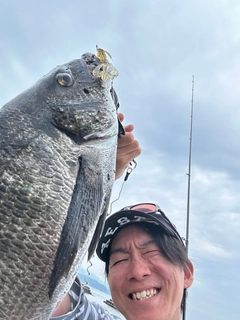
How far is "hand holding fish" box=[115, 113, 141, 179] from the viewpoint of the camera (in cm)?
269

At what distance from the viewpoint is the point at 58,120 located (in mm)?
2195

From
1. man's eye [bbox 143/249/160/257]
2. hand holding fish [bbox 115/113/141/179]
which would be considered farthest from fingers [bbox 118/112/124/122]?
man's eye [bbox 143/249/160/257]

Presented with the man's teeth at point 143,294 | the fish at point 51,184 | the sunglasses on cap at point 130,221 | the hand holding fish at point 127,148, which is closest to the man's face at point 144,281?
the man's teeth at point 143,294

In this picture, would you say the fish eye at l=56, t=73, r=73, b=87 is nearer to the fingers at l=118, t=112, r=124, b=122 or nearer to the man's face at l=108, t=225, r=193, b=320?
the fingers at l=118, t=112, r=124, b=122

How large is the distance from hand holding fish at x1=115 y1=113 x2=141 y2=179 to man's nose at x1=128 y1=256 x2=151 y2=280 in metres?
0.85

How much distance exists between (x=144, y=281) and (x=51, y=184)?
4.98 ft

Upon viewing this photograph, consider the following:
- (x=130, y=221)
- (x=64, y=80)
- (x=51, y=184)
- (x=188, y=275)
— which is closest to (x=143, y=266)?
(x=130, y=221)

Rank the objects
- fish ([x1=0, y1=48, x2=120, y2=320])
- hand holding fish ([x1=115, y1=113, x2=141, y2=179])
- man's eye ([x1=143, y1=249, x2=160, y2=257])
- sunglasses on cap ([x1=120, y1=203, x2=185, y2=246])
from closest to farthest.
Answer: fish ([x1=0, y1=48, x2=120, y2=320]) → hand holding fish ([x1=115, y1=113, x2=141, y2=179]) → man's eye ([x1=143, y1=249, x2=160, y2=257]) → sunglasses on cap ([x1=120, y1=203, x2=185, y2=246])

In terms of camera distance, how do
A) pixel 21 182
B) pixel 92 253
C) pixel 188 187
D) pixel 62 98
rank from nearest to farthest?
pixel 21 182 → pixel 92 253 → pixel 62 98 → pixel 188 187

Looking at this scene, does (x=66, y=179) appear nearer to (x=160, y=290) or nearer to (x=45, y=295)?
(x=45, y=295)

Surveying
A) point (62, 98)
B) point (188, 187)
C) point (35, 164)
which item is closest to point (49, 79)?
point (62, 98)

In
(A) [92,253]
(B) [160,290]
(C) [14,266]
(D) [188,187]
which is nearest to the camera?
(C) [14,266]

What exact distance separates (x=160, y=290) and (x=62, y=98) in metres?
1.83

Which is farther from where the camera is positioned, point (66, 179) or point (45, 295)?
point (66, 179)
